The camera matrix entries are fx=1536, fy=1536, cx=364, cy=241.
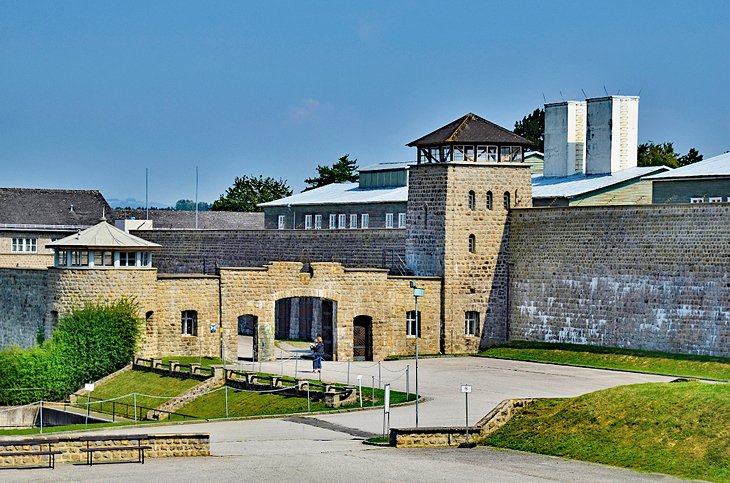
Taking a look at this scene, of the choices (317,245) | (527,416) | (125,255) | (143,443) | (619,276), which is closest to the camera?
(143,443)

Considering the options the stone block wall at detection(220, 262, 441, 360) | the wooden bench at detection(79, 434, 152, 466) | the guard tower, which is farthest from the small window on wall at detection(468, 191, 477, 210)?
the wooden bench at detection(79, 434, 152, 466)

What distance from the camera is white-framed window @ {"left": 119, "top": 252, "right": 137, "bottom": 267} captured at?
52.2m

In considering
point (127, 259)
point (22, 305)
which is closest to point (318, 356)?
point (127, 259)

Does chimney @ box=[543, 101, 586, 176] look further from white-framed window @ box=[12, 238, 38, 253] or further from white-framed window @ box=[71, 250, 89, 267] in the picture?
white-framed window @ box=[12, 238, 38, 253]

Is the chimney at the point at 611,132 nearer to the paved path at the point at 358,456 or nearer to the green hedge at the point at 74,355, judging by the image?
the paved path at the point at 358,456

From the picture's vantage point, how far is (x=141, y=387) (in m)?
47.3

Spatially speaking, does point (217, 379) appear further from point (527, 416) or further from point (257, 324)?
point (527, 416)

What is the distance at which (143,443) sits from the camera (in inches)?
1289

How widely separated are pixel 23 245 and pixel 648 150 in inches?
1532

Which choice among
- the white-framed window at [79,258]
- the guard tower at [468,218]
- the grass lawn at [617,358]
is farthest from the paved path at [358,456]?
the white-framed window at [79,258]

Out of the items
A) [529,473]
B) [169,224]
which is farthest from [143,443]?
[169,224]

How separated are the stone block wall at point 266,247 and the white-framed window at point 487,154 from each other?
492 centimetres

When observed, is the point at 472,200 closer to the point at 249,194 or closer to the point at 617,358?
A: the point at 617,358

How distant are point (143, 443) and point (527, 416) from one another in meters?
8.82
